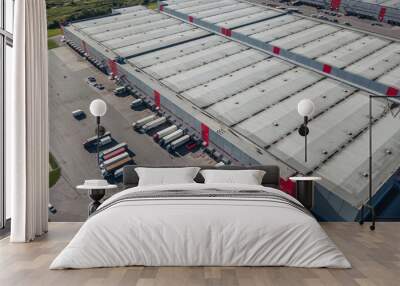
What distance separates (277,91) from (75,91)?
3198mm

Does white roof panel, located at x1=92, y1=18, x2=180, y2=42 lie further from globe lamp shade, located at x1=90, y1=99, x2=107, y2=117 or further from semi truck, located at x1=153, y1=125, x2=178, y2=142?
semi truck, located at x1=153, y1=125, x2=178, y2=142

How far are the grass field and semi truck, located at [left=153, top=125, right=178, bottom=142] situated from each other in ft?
7.85

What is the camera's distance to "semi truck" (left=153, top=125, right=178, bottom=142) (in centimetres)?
549

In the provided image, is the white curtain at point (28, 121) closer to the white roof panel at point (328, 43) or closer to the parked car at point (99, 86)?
the parked car at point (99, 86)

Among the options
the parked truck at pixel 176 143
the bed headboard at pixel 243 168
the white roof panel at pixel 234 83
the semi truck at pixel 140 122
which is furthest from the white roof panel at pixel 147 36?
the bed headboard at pixel 243 168

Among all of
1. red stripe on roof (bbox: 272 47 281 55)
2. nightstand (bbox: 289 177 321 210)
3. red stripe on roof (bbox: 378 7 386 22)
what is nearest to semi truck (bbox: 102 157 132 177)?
nightstand (bbox: 289 177 321 210)

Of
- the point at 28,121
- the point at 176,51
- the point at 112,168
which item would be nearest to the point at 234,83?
the point at 176,51

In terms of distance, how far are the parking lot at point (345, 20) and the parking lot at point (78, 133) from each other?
310cm

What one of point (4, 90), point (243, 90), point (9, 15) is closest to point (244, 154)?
point (243, 90)

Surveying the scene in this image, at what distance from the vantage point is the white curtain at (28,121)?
13.3 ft

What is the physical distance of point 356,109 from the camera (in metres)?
5.44

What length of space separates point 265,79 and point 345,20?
1.69 meters

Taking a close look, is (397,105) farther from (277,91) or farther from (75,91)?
(75,91)

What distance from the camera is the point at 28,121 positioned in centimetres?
413
